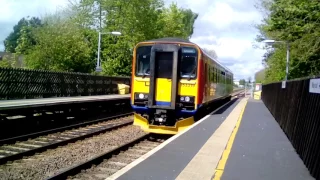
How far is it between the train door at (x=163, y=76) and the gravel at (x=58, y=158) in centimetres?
159

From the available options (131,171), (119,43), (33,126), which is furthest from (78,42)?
(131,171)

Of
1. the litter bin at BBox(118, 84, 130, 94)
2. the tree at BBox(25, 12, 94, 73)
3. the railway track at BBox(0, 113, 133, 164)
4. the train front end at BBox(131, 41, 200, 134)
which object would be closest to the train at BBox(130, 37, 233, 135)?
the train front end at BBox(131, 41, 200, 134)

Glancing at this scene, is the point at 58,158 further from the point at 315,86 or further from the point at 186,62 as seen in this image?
the point at 186,62

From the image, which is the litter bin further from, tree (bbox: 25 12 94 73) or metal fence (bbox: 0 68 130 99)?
tree (bbox: 25 12 94 73)

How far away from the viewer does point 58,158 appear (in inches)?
343

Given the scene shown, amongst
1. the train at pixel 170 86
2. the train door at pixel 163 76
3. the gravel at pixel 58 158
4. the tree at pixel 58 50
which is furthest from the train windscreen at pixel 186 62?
the tree at pixel 58 50

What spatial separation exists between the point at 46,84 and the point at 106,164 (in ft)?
43.5

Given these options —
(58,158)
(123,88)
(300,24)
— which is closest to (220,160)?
(58,158)

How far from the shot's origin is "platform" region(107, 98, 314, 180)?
20.3 ft

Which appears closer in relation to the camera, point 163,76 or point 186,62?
point 163,76

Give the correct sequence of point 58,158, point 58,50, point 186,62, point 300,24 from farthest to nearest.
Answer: point 58,50 → point 300,24 → point 186,62 → point 58,158

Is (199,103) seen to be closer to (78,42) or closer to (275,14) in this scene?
(275,14)

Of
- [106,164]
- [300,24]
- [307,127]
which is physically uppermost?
[300,24]

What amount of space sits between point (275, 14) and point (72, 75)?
517 inches
